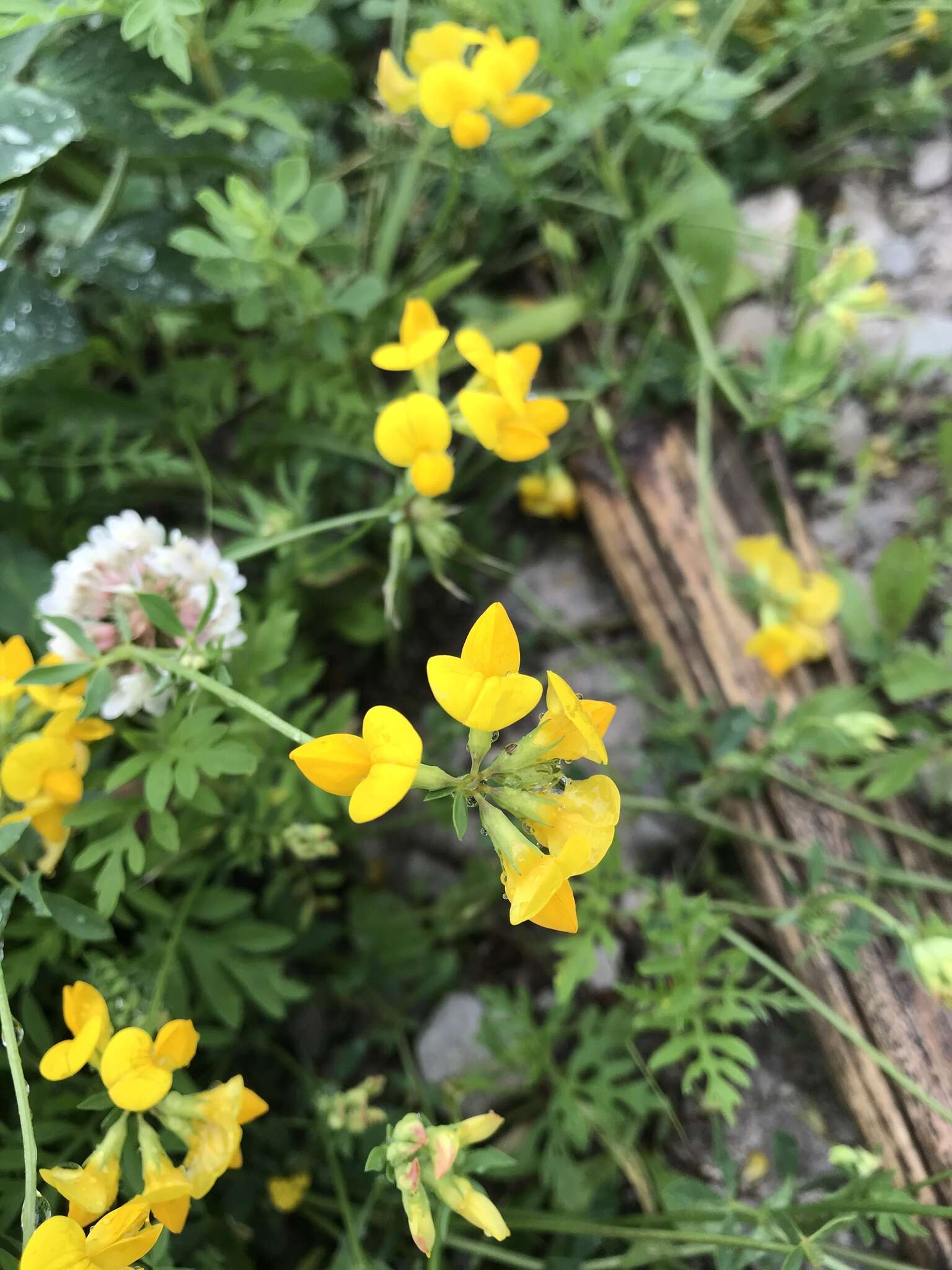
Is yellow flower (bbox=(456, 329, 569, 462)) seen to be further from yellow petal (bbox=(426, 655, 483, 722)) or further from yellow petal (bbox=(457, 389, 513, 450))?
yellow petal (bbox=(426, 655, 483, 722))

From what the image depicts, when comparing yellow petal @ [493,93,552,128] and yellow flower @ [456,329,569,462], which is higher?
yellow petal @ [493,93,552,128]

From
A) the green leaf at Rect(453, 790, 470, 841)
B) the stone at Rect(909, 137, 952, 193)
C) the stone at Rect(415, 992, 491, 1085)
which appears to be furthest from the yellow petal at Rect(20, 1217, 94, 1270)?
the stone at Rect(909, 137, 952, 193)

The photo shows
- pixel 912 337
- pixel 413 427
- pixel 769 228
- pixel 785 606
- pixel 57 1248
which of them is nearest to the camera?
pixel 57 1248

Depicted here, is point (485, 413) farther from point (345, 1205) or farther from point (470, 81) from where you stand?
point (345, 1205)

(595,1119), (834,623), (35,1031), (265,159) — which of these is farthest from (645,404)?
(35,1031)

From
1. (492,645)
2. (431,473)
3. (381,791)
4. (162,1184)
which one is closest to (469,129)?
(431,473)

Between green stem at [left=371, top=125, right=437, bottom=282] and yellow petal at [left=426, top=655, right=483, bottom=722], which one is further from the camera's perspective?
green stem at [left=371, top=125, right=437, bottom=282]

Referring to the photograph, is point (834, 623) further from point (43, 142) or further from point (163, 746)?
point (43, 142)
